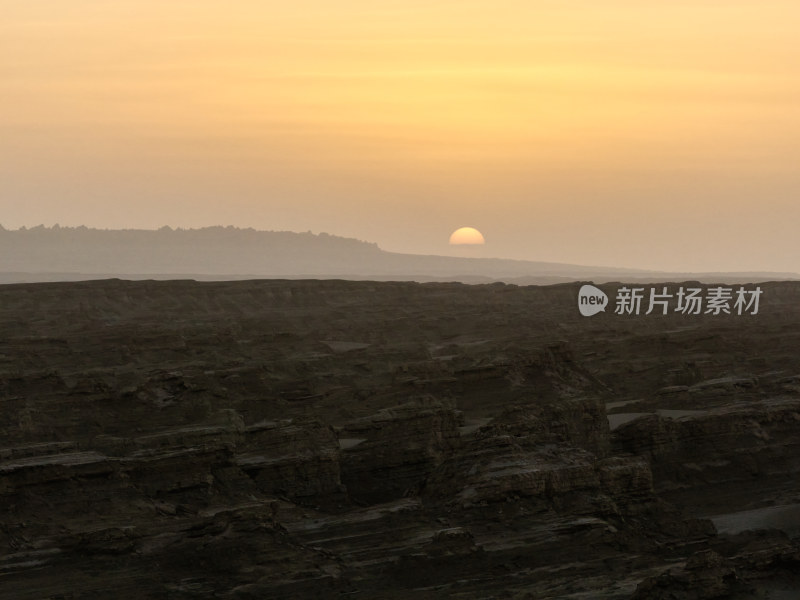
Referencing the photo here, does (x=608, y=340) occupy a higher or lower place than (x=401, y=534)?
higher

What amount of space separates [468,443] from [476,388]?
12.9 metres

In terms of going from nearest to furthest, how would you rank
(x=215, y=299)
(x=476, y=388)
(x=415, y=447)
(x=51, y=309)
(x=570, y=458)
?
(x=570, y=458)
(x=415, y=447)
(x=476, y=388)
(x=51, y=309)
(x=215, y=299)

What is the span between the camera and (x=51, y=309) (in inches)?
2958

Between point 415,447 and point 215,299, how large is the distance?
5081 cm

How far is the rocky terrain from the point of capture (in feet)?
→ 97.1

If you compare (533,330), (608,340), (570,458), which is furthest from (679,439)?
(533,330)

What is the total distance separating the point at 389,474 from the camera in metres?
38.1

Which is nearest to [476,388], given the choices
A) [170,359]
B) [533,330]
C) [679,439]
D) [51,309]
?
[679,439]

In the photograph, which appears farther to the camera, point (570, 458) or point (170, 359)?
point (170, 359)

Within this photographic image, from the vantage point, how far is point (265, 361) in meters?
54.9

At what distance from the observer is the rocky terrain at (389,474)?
29609 millimetres

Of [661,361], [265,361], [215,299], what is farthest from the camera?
[215,299]

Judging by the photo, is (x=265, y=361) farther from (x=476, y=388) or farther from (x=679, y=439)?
(x=679, y=439)

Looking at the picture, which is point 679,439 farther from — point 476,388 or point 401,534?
point 401,534
